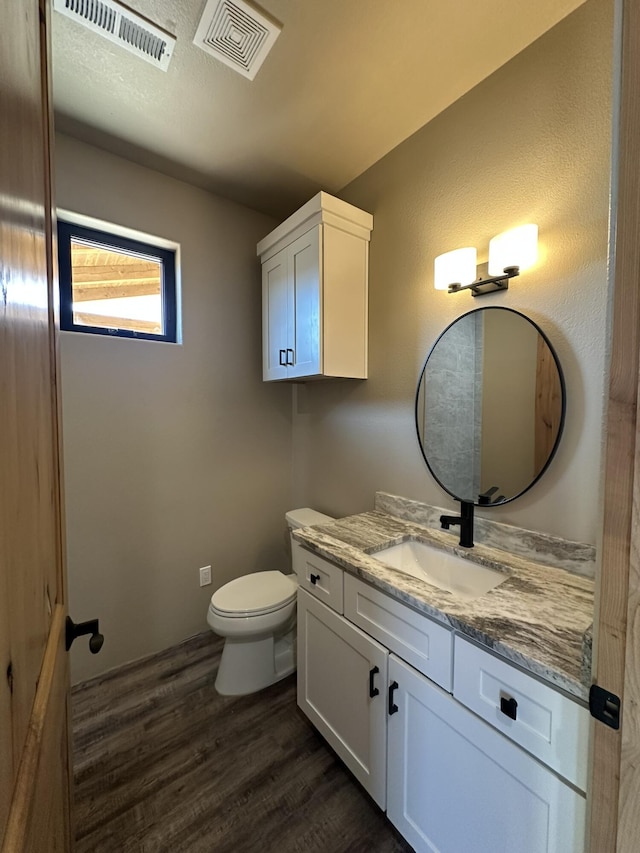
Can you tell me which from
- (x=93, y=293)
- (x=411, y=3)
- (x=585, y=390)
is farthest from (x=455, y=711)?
(x=93, y=293)

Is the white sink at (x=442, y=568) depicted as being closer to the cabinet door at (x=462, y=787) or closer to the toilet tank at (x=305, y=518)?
the cabinet door at (x=462, y=787)

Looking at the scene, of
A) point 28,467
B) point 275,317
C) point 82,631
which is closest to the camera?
point 28,467

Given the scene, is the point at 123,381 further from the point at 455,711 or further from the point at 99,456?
the point at 455,711

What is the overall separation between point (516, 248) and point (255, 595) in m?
1.90

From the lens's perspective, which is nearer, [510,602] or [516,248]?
[510,602]

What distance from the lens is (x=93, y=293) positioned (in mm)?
1820

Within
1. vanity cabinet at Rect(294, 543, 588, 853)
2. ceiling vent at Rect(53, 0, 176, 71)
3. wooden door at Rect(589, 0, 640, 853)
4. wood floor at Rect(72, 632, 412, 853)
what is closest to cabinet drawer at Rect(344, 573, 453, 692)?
vanity cabinet at Rect(294, 543, 588, 853)

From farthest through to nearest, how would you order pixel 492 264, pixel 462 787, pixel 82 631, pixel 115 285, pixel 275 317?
pixel 275 317 → pixel 115 285 → pixel 492 264 → pixel 462 787 → pixel 82 631

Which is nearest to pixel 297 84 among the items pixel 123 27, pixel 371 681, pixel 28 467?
pixel 123 27

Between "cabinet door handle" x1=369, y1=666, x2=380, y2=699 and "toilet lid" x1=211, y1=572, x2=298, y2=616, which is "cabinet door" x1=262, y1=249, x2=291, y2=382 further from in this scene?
"cabinet door handle" x1=369, y1=666, x2=380, y2=699

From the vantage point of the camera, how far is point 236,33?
121cm

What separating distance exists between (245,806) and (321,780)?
28cm

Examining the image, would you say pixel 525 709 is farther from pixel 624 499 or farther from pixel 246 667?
pixel 246 667

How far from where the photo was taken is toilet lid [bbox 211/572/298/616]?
65.8 inches
